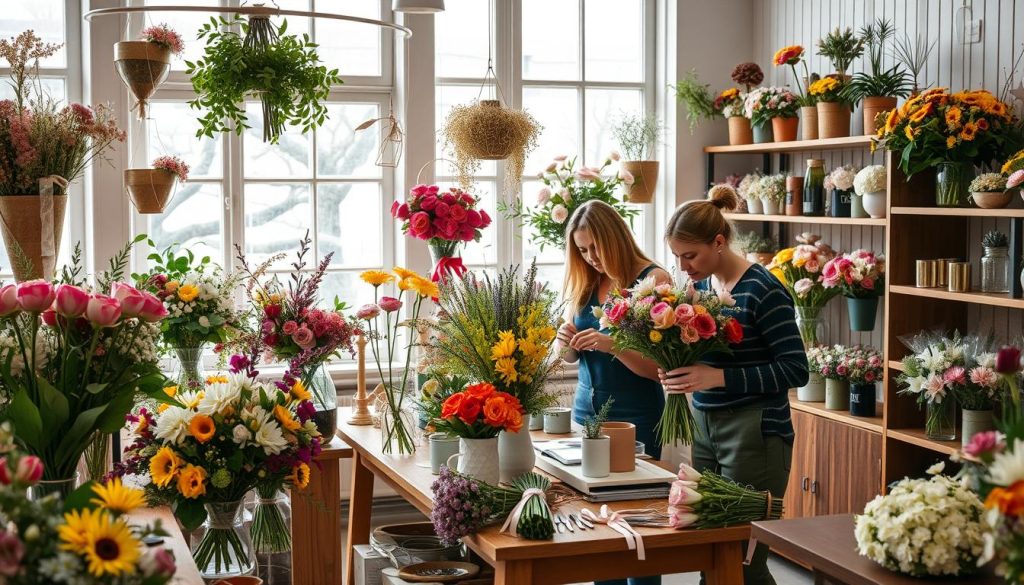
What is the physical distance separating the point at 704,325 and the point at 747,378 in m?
0.28

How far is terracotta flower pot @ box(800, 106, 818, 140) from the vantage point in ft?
16.6

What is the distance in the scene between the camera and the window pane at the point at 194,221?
5.33m

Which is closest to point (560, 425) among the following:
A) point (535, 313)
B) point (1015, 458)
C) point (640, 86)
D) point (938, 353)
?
point (535, 313)

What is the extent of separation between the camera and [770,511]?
2734 mm

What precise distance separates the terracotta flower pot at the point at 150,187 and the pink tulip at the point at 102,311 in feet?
7.53

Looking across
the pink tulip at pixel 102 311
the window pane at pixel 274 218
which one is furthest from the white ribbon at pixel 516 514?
the window pane at pixel 274 218

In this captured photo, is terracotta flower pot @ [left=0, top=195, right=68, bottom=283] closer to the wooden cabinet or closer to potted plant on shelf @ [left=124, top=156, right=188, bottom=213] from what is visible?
potted plant on shelf @ [left=124, top=156, right=188, bottom=213]

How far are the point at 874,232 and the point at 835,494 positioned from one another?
1.16 metres

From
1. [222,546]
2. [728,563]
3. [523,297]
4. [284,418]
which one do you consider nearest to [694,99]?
[523,297]

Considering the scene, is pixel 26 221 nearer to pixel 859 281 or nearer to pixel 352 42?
pixel 352 42

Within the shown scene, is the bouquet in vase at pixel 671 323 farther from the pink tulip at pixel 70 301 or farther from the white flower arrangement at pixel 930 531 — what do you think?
the pink tulip at pixel 70 301

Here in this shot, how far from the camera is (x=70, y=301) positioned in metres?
2.04

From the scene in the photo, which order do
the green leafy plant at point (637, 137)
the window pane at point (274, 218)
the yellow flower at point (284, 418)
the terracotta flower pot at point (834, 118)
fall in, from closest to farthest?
the yellow flower at point (284, 418), the terracotta flower pot at point (834, 118), the window pane at point (274, 218), the green leafy plant at point (637, 137)

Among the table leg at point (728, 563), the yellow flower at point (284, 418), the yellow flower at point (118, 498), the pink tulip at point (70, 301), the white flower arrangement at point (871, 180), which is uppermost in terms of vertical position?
the white flower arrangement at point (871, 180)
